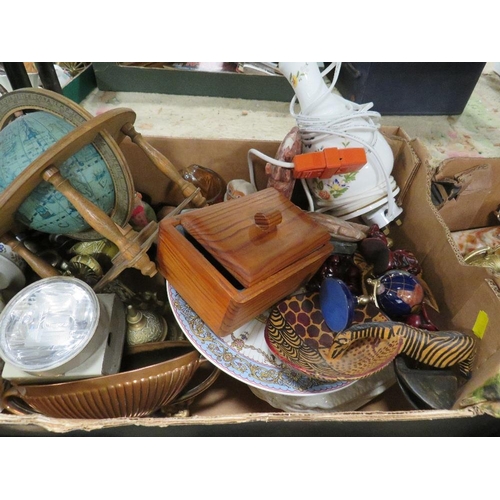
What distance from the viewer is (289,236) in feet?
1.55

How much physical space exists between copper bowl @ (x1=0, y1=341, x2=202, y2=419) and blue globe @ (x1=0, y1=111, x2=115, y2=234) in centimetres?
20

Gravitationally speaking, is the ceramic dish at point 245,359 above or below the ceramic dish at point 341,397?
above

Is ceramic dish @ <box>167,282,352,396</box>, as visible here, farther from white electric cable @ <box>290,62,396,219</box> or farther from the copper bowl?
white electric cable @ <box>290,62,396,219</box>

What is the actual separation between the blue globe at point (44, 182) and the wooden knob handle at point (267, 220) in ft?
0.68

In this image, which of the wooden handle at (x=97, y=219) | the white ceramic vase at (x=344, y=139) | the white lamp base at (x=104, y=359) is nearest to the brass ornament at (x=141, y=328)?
the white lamp base at (x=104, y=359)

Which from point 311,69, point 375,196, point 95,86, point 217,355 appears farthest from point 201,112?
point 217,355

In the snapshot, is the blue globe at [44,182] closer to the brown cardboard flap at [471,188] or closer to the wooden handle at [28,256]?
the wooden handle at [28,256]

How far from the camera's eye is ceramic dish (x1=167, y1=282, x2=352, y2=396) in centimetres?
50

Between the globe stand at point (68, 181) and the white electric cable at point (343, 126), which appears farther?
the white electric cable at point (343, 126)

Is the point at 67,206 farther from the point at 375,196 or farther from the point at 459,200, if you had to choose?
the point at 459,200

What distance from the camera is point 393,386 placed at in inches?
25.2

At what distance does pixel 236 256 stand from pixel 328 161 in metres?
0.24

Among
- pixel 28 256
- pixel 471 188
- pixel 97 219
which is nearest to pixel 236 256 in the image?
pixel 97 219

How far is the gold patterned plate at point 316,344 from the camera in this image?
1.50 feet
